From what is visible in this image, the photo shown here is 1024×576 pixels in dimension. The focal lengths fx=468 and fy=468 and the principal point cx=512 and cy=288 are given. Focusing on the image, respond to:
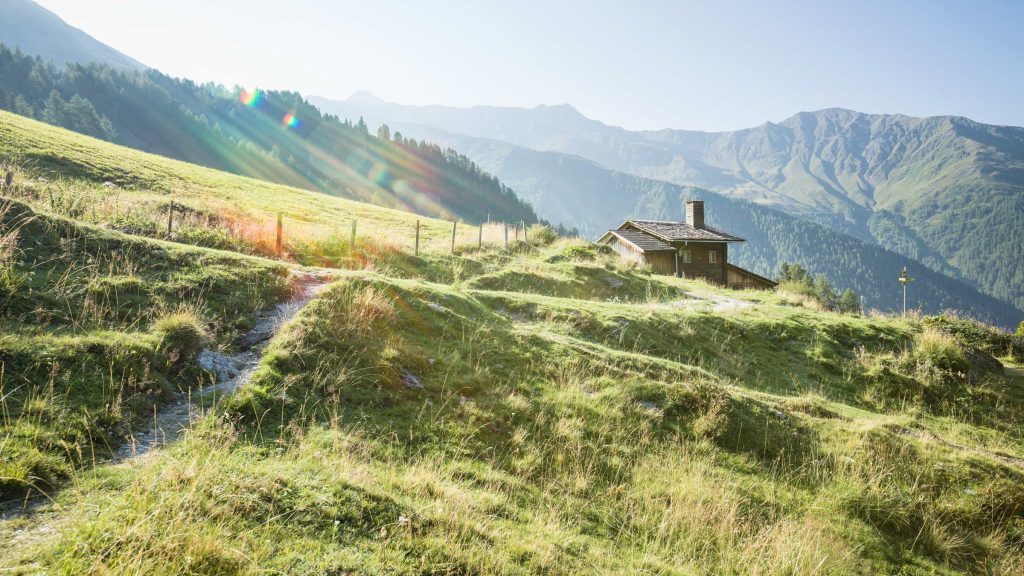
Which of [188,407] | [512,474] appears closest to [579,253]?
[512,474]

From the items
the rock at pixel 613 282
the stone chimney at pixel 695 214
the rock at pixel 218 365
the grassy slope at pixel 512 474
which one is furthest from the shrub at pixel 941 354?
the stone chimney at pixel 695 214

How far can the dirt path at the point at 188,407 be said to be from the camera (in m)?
3.74

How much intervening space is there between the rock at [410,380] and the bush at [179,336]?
127 inches

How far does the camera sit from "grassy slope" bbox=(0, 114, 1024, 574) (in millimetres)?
4133

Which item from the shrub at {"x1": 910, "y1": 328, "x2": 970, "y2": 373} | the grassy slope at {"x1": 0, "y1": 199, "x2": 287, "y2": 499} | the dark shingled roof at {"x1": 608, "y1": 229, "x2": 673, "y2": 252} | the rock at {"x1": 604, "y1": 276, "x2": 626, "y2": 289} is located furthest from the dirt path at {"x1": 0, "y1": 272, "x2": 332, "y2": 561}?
the dark shingled roof at {"x1": 608, "y1": 229, "x2": 673, "y2": 252}

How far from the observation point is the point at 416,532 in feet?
15.2

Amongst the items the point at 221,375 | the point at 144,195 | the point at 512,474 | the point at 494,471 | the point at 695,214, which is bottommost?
the point at 512,474

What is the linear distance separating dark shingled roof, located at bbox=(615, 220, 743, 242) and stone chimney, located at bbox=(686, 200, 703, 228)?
748 mm

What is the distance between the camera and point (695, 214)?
162ft

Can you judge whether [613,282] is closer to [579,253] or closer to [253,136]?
[579,253]

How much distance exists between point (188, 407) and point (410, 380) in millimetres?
3310

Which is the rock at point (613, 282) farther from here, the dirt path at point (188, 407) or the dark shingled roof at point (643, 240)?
the dirt path at point (188, 407)

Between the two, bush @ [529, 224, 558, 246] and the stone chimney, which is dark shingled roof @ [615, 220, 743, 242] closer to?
the stone chimney

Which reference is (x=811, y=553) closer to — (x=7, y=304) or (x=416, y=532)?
(x=416, y=532)
